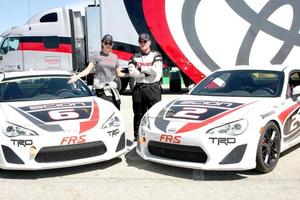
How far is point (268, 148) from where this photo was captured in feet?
16.3

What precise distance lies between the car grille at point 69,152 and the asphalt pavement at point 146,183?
9.4 inches

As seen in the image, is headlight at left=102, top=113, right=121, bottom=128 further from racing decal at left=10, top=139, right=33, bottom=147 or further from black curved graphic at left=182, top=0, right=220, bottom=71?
black curved graphic at left=182, top=0, right=220, bottom=71

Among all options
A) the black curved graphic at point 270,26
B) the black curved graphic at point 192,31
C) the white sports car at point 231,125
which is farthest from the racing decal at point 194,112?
the black curved graphic at point 270,26

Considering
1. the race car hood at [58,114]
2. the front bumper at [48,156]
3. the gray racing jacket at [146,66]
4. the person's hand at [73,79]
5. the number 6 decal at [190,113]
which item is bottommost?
the front bumper at [48,156]

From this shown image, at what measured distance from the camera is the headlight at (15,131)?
481cm

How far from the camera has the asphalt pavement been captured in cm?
430

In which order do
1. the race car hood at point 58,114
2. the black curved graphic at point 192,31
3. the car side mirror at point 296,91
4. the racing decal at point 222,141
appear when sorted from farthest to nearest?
the black curved graphic at point 192,31 → the car side mirror at point 296,91 → the race car hood at point 58,114 → the racing decal at point 222,141

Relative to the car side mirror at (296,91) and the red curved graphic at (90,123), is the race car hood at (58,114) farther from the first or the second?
the car side mirror at (296,91)

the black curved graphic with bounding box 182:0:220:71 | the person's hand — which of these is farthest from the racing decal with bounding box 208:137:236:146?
the black curved graphic with bounding box 182:0:220:71

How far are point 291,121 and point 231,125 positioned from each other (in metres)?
1.22

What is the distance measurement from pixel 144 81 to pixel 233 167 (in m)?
2.29

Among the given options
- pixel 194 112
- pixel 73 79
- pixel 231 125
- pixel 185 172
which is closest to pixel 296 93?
pixel 231 125

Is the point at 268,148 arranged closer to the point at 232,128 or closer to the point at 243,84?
the point at 232,128

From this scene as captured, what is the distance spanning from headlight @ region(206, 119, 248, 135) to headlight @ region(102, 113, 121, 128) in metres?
1.27
